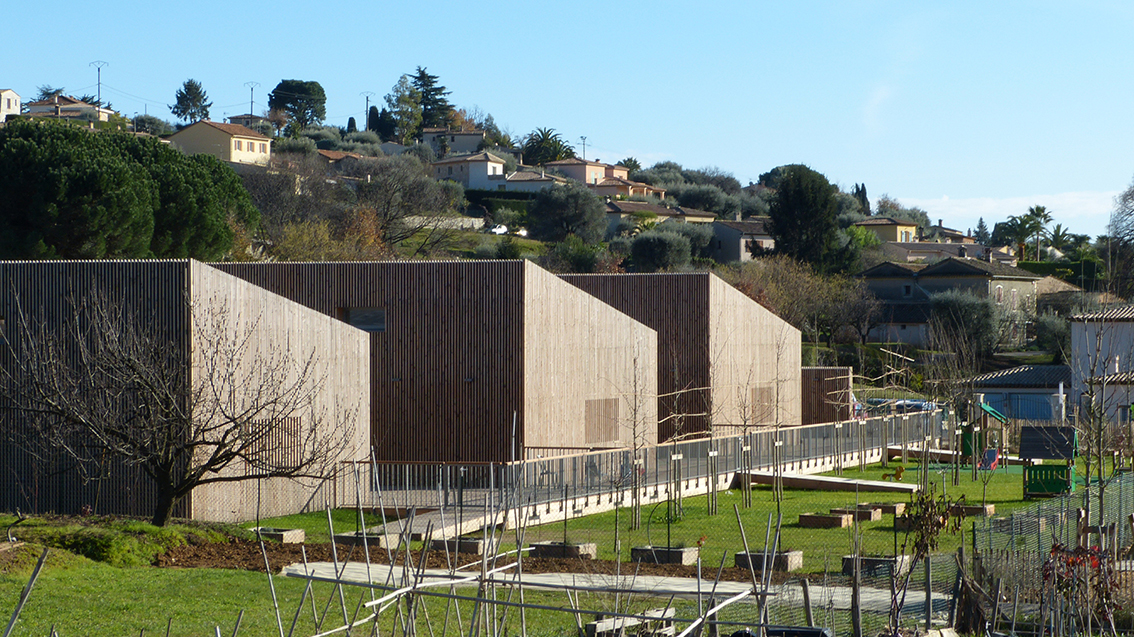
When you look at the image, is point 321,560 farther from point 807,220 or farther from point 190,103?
point 190,103

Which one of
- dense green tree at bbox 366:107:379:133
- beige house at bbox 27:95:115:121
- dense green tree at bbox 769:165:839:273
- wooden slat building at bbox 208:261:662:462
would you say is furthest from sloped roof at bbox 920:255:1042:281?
dense green tree at bbox 366:107:379:133

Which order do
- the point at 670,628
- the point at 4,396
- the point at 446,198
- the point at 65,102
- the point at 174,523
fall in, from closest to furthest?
the point at 670,628 → the point at 174,523 → the point at 4,396 → the point at 446,198 → the point at 65,102

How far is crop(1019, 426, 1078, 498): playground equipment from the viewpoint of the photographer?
25.3 m

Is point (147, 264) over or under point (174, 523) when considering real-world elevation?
over

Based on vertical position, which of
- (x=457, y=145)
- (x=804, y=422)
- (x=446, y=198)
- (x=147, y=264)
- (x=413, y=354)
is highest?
(x=457, y=145)

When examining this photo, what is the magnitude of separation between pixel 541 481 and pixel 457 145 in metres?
114

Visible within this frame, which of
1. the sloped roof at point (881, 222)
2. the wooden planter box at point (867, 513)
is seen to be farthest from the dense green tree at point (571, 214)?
the wooden planter box at point (867, 513)

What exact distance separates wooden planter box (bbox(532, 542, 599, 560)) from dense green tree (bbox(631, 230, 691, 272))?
52962 millimetres

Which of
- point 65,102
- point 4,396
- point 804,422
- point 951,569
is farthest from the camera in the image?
point 65,102

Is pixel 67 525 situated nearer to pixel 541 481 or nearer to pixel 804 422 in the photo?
pixel 541 481

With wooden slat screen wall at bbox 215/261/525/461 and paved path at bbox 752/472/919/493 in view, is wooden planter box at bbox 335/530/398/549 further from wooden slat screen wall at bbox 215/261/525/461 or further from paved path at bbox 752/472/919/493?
paved path at bbox 752/472/919/493

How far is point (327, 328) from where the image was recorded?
24.3 metres

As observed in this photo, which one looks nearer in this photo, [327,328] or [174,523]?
[174,523]

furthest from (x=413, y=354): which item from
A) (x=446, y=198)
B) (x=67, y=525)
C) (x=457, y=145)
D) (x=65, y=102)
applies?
(x=65, y=102)
